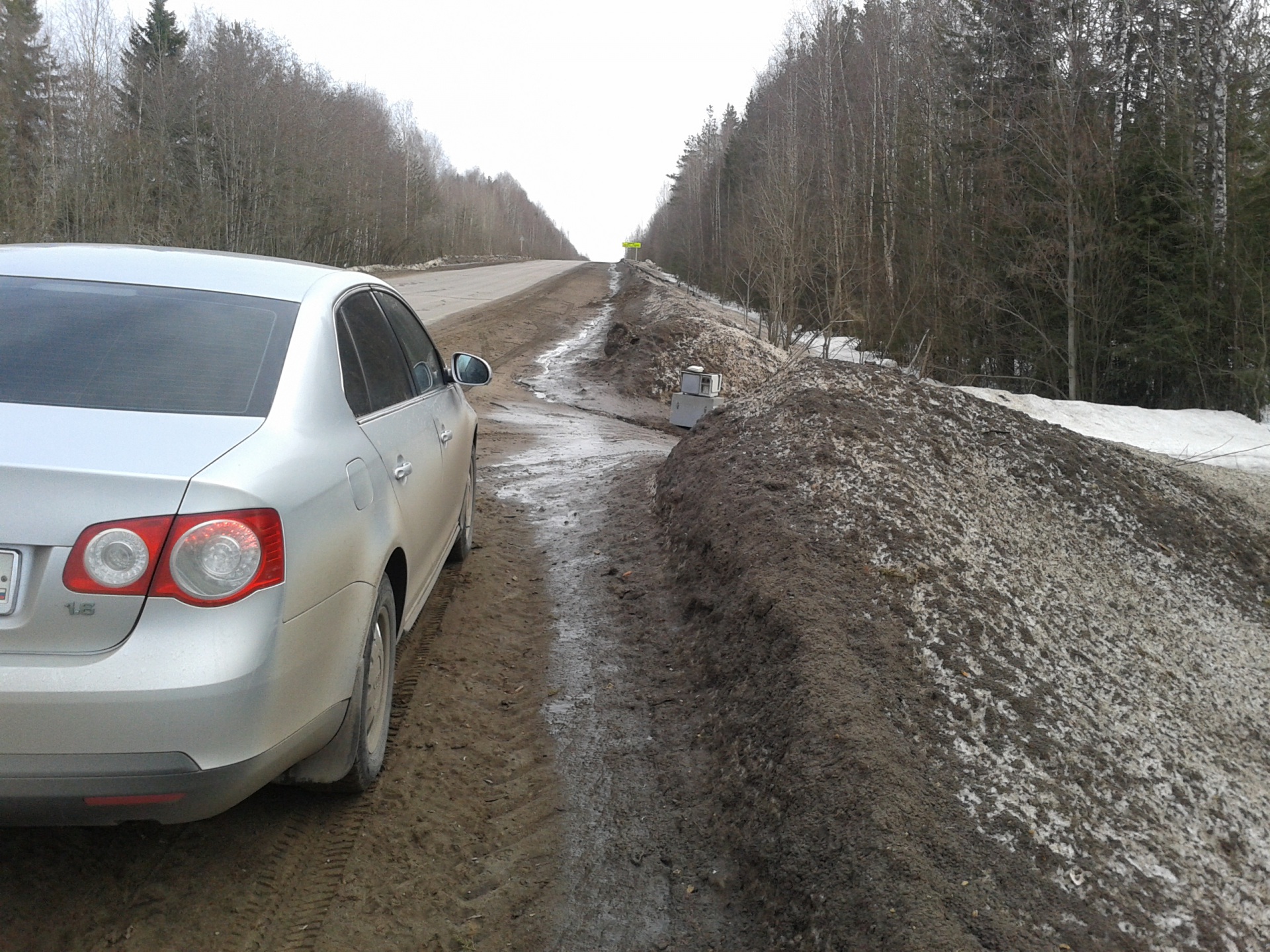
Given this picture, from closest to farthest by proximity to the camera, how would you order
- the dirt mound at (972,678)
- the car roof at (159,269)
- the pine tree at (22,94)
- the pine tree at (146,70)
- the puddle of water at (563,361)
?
1. the dirt mound at (972,678)
2. the car roof at (159,269)
3. the puddle of water at (563,361)
4. the pine tree at (22,94)
5. the pine tree at (146,70)

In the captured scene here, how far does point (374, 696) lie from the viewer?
316cm

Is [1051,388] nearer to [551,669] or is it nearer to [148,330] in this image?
[551,669]

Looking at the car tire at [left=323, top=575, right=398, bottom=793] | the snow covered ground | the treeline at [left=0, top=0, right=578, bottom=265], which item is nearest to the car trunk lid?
the car tire at [left=323, top=575, right=398, bottom=793]

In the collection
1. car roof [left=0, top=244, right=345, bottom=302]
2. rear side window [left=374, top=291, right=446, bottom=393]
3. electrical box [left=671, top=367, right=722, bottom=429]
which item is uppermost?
car roof [left=0, top=244, right=345, bottom=302]

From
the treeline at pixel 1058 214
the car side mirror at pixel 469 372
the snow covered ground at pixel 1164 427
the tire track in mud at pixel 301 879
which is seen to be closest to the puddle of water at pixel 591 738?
the tire track in mud at pixel 301 879

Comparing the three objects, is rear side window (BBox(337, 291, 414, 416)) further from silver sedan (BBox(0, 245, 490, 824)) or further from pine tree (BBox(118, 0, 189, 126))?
pine tree (BBox(118, 0, 189, 126))

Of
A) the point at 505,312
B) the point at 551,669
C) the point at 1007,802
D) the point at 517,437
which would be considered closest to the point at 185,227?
the point at 505,312

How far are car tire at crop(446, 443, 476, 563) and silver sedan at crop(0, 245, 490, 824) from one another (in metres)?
2.00

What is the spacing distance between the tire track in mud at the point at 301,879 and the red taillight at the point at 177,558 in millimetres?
971

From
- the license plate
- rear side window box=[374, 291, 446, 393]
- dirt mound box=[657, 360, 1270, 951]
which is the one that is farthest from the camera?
rear side window box=[374, 291, 446, 393]

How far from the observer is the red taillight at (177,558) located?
6.73 ft

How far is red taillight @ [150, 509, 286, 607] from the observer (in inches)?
82.5

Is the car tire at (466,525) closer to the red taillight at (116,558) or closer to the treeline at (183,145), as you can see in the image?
the red taillight at (116,558)

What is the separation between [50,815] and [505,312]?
25394mm
